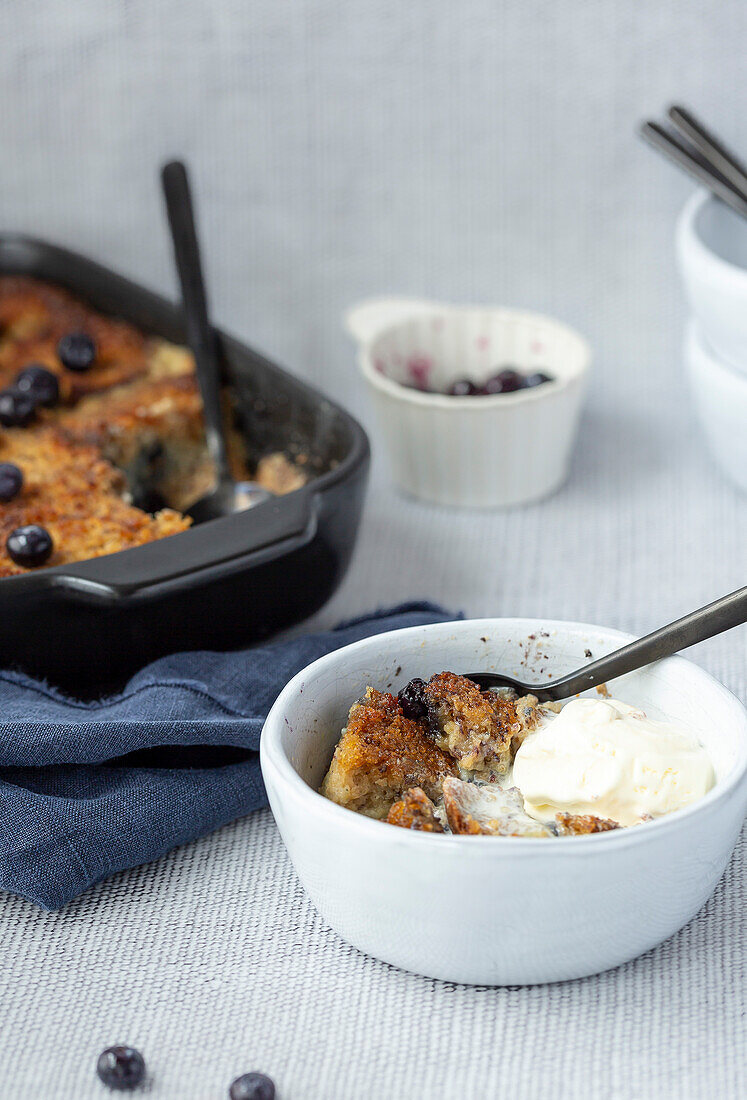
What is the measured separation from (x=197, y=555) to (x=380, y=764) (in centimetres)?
40

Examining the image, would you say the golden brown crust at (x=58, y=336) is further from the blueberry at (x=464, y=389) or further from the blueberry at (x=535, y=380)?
the blueberry at (x=535, y=380)

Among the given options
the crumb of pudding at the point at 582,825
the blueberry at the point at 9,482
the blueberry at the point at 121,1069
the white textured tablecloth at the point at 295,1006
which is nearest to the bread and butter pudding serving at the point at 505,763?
the crumb of pudding at the point at 582,825

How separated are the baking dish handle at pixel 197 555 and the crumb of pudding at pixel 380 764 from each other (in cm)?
31

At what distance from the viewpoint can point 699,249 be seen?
1.76m

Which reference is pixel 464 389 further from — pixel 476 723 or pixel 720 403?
pixel 476 723

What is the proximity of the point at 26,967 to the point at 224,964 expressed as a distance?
0.60 feet

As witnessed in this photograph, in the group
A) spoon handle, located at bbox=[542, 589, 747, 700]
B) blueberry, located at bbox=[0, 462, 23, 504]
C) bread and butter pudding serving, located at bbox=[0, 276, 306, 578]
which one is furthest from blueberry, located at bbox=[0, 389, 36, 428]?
spoon handle, located at bbox=[542, 589, 747, 700]

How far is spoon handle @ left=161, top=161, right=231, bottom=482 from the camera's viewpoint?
189 cm

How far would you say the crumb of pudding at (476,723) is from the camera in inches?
46.3

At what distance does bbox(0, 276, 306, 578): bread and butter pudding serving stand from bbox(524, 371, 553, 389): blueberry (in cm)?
42

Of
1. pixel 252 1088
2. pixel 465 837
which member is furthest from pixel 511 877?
pixel 252 1088

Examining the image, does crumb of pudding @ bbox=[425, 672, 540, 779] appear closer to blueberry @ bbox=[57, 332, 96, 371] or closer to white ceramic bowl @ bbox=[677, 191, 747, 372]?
white ceramic bowl @ bbox=[677, 191, 747, 372]

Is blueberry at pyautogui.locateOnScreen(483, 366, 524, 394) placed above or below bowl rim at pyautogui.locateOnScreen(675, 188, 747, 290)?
below

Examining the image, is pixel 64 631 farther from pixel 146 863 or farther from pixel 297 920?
pixel 297 920
